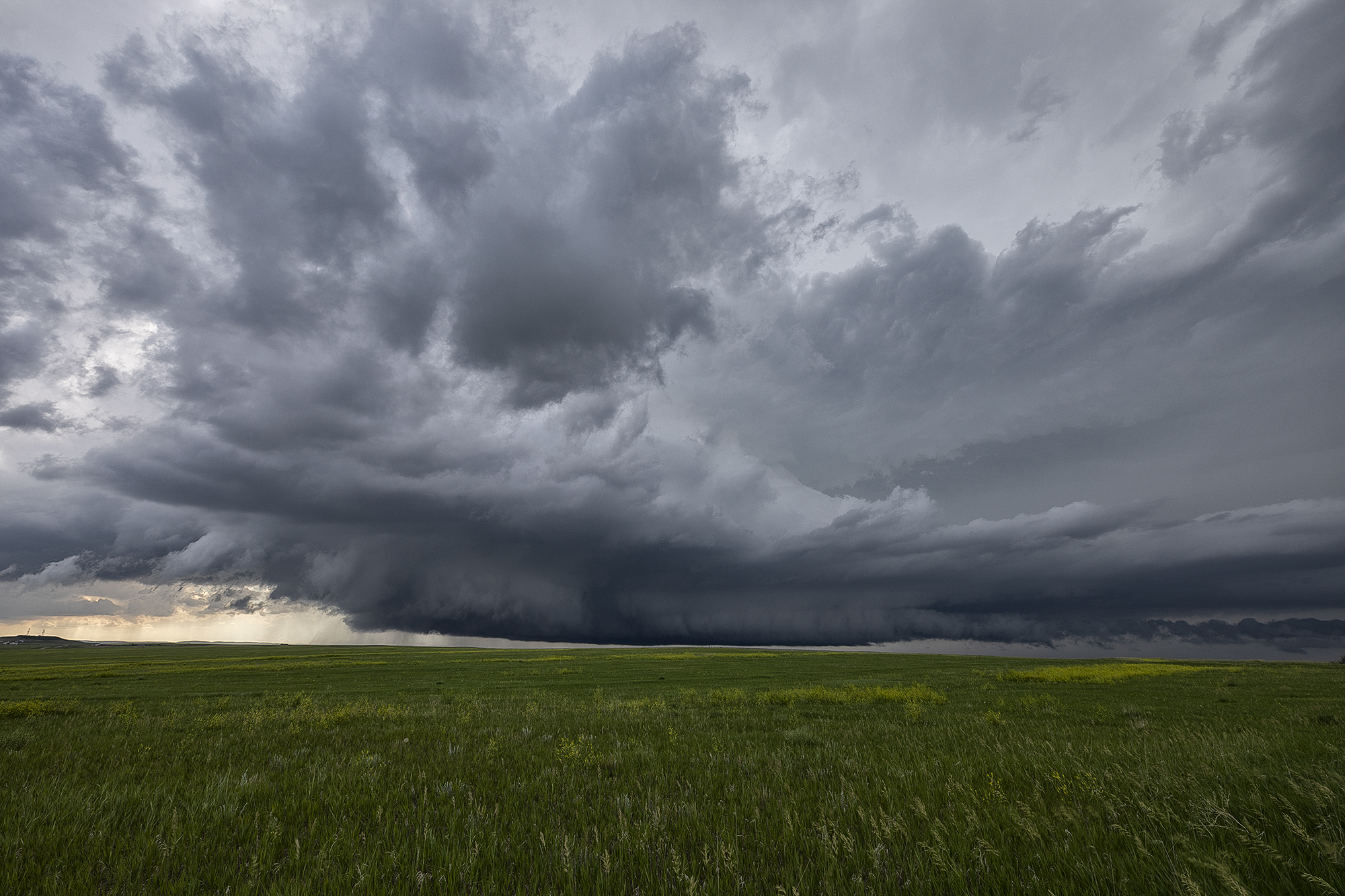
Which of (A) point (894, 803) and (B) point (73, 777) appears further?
(B) point (73, 777)

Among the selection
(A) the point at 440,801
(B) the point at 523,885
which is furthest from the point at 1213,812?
(A) the point at 440,801

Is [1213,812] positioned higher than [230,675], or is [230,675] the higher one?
[1213,812]

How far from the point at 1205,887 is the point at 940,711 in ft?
51.2

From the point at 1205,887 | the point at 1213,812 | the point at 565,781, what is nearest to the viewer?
the point at 1205,887

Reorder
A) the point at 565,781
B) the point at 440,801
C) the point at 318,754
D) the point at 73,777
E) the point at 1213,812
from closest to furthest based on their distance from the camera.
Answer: the point at 1213,812 → the point at 440,801 → the point at 565,781 → the point at 73,777 → the point at 318,754

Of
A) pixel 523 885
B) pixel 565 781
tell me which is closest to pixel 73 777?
pixel 565 781

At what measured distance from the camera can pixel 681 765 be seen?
7633mm

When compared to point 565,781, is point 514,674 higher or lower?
lower

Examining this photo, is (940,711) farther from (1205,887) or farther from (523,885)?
(523,885)

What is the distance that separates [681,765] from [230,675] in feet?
227

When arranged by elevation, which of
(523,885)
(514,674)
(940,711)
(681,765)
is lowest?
(514,674)

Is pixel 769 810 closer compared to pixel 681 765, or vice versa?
pixel 769 810

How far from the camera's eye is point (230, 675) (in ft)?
181

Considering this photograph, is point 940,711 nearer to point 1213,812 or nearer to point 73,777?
point 1213,812
